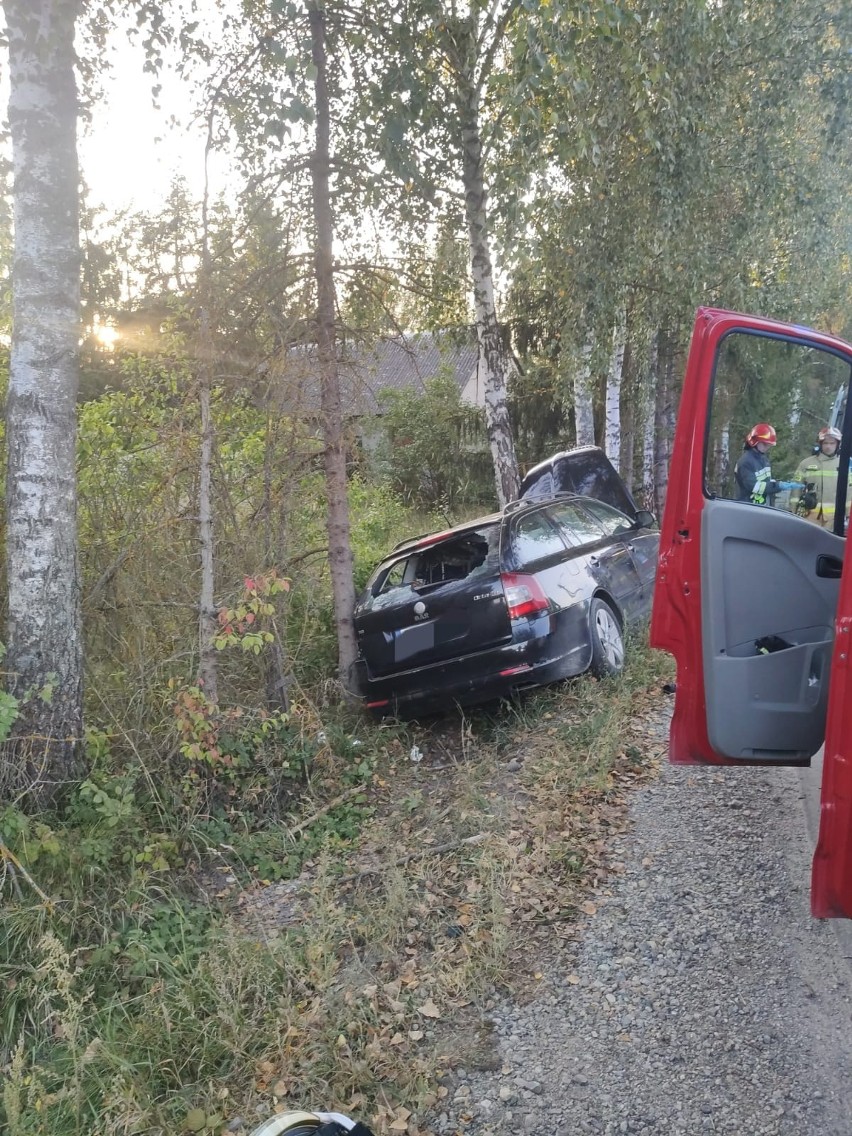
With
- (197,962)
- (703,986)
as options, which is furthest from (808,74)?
(197,962)

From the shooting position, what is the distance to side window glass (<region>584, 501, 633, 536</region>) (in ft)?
25.0

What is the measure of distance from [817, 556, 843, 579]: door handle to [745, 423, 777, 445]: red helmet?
641mm

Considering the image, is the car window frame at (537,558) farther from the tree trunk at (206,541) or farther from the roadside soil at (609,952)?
the tree trunk at (206,541)

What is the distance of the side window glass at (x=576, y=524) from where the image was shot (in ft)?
22.5

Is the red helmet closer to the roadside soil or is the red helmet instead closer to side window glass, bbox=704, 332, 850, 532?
side window glass, bbox=704, 332, 850, 532

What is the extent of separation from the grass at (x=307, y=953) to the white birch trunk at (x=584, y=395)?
268 inches

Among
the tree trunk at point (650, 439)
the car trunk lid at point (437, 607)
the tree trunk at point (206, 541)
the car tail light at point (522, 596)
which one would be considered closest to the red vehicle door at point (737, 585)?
the car tail light at point (522, 596)

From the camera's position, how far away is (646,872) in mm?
4023

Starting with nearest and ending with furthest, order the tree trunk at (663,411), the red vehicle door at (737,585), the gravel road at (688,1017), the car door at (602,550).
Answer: the gravel road at (688,1017) → the red vehicle door at (737,585) → the car door at (602,550) → the tree trunk at (663,411)

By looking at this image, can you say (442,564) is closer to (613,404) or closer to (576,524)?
(576,524)

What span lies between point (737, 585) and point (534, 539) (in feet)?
9.32

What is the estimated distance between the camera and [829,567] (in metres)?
3.57

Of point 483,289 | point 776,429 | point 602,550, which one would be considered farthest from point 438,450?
point 776,429

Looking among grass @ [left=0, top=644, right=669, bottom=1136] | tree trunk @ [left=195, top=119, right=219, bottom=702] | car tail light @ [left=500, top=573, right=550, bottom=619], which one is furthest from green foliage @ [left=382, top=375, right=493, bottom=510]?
grass @ [left=0, top=644, right=669, bottom=1136]
